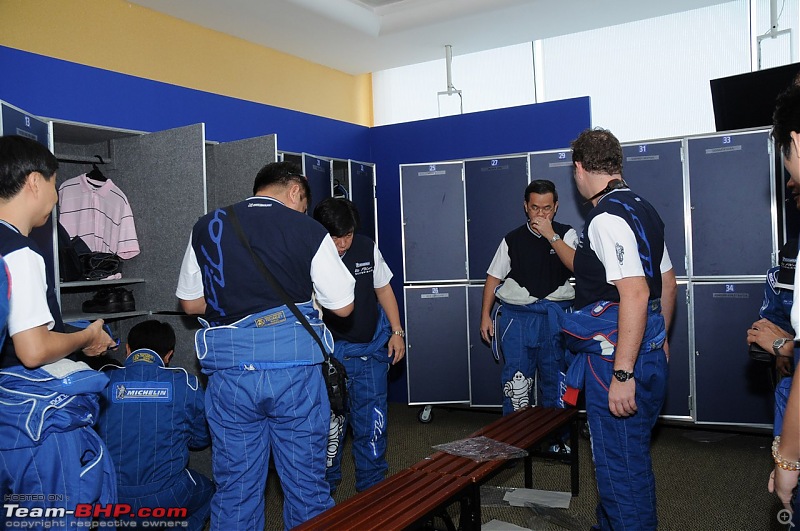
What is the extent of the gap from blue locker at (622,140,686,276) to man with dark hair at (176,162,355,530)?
2.76 m

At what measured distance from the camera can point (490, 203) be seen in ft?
15.0

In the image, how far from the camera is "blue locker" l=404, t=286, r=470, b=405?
4.68 meters

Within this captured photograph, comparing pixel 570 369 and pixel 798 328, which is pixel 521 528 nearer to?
pixel 570 369

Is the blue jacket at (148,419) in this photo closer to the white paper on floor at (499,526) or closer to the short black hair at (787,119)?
the white paper on floor at (499,526)

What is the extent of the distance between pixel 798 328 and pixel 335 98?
577 cm

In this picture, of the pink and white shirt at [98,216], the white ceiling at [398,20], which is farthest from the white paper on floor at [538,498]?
the white ceiling at [398,20]

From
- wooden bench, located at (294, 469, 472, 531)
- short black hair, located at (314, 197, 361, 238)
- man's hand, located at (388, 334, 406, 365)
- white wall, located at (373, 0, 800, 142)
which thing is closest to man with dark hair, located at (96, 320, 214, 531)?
wooden bench, located at (294, 469, 472, 531)

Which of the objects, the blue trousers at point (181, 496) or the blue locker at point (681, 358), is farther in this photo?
the blue locker at point (681, 358)

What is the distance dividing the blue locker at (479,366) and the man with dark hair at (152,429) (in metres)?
2.43

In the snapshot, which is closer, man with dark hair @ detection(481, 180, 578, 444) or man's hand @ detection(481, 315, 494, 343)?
man with dark hair @ detection(481, 180, 578, 444)

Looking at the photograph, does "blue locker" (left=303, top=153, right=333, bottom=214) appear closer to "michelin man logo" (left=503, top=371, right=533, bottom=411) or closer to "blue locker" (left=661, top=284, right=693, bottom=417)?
"michelin man logo" (left=503, top=371, right=533, bottom=411)

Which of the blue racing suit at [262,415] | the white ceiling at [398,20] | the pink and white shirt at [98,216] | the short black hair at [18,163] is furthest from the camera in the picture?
the white ceiling at [398,20]

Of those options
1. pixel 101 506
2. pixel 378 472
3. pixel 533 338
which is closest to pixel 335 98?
pixel 533 338

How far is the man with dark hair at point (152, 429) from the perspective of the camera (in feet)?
7.83
